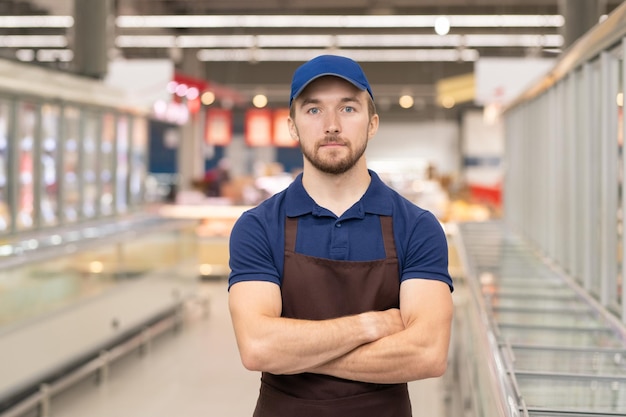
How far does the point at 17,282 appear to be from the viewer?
5.97 m

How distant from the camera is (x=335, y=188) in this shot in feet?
7.41

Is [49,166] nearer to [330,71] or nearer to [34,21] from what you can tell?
[34,21]

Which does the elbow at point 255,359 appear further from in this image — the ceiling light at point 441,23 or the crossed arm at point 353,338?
the ceiling light at point 441,23

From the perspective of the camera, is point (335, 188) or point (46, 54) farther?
point (46, 54)

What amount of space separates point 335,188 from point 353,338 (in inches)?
16.0

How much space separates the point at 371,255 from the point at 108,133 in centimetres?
1026

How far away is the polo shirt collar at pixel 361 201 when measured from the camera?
88.0 inches

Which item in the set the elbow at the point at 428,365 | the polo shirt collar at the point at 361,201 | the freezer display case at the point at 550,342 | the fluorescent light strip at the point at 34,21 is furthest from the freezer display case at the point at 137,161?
the elbow at the point at 428,365

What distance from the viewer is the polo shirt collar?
224 centimetres

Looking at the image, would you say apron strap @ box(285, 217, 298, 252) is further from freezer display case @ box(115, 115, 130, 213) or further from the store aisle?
freezer display case @ box(115, 115, 130, 213)

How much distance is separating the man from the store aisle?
462 cm

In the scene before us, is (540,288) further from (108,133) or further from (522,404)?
(108,133)

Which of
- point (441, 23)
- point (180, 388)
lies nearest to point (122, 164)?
point (441, 23)

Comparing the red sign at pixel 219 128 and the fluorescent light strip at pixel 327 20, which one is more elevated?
the fluorescent light strip at pixel 327 20
